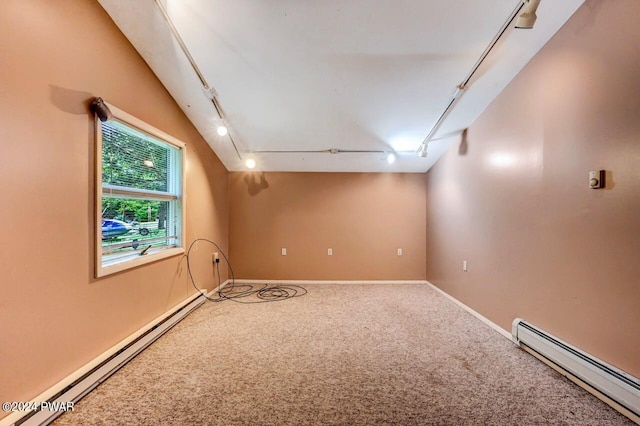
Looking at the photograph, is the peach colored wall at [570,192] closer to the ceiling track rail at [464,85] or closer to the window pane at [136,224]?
the ceiling track rail at [464,85]

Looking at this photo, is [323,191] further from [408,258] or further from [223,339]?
[223,339]

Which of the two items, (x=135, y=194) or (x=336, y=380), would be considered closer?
(x=336, y=380)

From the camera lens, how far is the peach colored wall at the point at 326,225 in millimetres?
4445

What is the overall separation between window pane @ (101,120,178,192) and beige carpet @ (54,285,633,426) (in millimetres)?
1486

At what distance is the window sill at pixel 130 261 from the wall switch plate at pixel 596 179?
3.42 meters

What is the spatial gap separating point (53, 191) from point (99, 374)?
124 cm

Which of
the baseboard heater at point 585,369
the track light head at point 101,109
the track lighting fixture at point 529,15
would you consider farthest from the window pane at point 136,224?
the baseboard heater at point 585,369

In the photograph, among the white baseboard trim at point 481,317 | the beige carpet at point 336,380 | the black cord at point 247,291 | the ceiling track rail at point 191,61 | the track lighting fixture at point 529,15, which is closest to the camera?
the beige carpet at point 336,380

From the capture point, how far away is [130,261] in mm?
2172

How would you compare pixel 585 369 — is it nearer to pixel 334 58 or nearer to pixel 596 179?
pixel 596 179

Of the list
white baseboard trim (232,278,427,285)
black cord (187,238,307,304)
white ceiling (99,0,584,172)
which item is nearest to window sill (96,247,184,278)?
black cord (187,238,307,304)

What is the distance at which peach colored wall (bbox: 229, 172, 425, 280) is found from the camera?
14.6 feet

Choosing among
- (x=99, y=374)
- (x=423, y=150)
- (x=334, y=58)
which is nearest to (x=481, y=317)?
(x=423, y=150)

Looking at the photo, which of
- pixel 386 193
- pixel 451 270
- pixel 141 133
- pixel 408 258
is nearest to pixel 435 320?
pixel 451 270
